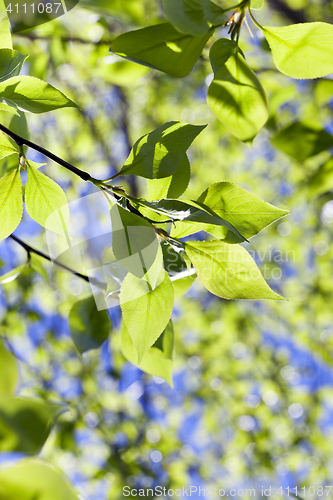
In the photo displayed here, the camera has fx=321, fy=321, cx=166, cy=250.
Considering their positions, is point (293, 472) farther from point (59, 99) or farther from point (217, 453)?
point (59, 99)

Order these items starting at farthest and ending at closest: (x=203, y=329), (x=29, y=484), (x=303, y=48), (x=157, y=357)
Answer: (x=203, y=329)
(x=157, y=357)
(x=303, y=48)
(x=29, y=484)

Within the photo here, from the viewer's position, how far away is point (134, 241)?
0.73ft

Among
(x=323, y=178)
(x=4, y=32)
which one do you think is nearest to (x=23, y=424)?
(x=4, y=32)

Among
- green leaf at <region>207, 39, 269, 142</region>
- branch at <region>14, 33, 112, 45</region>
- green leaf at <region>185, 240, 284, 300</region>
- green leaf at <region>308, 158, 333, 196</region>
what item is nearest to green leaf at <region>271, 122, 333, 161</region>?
green leaf at <region>308, 158, 333, 196</region>

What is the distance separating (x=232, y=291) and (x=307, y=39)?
0.70 feet

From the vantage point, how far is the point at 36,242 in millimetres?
2062

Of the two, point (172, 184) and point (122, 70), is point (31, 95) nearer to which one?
point (172, 184)

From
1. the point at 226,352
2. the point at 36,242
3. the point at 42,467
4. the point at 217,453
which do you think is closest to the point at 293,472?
the point at 217,453

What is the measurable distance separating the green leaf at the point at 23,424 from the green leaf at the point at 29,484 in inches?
0.7

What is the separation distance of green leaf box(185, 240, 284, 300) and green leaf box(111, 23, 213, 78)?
0.49 feet

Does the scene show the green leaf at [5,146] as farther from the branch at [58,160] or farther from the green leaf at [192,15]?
the green leaf at [192,15]

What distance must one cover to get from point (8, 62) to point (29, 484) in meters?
0.25

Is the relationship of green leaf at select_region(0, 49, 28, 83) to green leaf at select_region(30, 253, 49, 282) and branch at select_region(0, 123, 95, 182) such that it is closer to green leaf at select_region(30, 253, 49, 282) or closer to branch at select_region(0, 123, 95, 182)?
branch at select_region(0, 123, 95, 182)

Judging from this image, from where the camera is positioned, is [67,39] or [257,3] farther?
[67,39]
